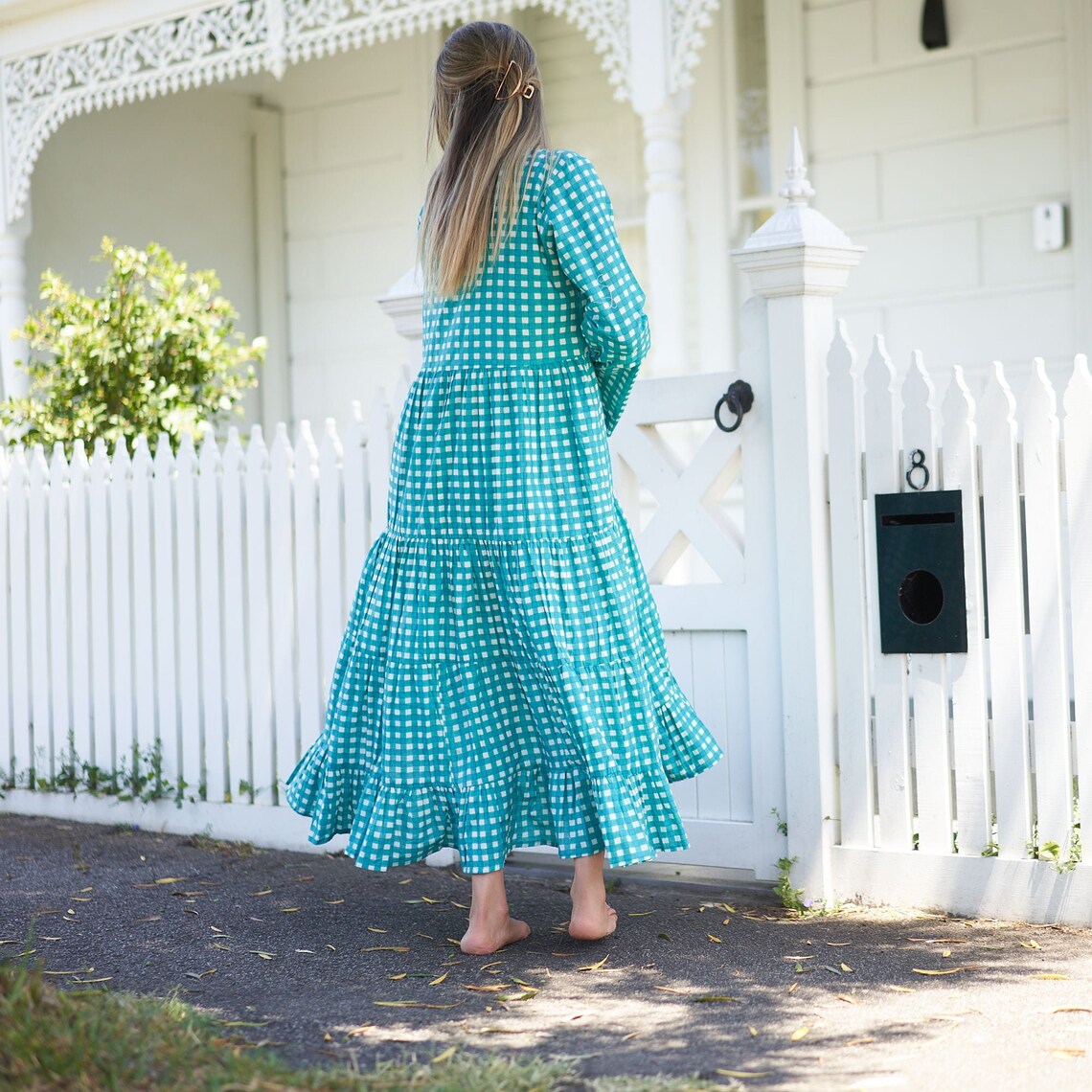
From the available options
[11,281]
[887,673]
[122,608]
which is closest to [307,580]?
[122,608]

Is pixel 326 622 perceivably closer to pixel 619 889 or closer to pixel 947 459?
pixel 619 889

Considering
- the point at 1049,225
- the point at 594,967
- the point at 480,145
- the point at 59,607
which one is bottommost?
the point at 594,967

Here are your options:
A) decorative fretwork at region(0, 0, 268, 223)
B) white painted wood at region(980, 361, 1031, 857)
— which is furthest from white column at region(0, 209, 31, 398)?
white painted wood at region(980, 361, 1031, 857)

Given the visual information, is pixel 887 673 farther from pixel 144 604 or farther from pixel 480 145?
pixel 144 604

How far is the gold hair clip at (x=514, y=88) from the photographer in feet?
10.1

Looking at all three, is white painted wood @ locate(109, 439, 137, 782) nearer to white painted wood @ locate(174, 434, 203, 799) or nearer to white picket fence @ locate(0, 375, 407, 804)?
white picket fence @ locate(0, 375, 407, 804)

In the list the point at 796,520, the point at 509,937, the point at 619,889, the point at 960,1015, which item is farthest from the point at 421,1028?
the point at 796,520

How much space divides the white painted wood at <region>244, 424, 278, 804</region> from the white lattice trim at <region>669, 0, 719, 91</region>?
8.43 ft

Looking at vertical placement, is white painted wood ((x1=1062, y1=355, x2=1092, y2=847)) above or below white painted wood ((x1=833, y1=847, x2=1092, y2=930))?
above

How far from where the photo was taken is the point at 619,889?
380cm

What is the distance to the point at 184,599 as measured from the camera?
187 inches

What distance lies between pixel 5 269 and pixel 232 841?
14.6 feet

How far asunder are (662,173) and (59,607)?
3046 mm

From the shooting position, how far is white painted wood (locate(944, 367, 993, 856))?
333cm
